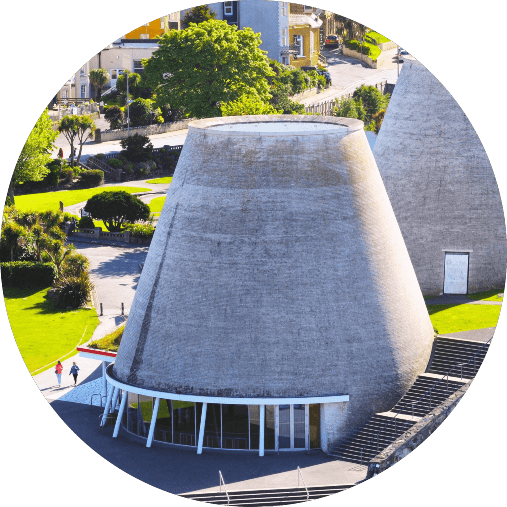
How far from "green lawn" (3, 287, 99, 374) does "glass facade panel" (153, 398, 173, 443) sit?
12.3m

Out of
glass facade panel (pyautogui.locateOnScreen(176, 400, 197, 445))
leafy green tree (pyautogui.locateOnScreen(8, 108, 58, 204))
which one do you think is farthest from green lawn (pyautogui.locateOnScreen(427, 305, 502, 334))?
leafy green tree (pyautogui.locateOnScreen(8, 108, 58, 204))

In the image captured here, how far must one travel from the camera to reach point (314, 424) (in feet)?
128

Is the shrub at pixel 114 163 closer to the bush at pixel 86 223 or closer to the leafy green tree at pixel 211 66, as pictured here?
the leafy green tree at pixel 211 66

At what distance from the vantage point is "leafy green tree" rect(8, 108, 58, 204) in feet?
269

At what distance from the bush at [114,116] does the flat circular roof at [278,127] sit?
2598 inches

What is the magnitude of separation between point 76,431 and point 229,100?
5348 cm

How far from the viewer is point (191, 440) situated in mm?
39781

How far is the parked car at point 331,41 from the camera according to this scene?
4722 inches

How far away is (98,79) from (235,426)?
283 feet

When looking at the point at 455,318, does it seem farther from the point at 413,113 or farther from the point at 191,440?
the point at 191,440

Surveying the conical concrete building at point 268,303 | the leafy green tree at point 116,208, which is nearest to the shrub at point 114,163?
the leafy green tree at point 116,208

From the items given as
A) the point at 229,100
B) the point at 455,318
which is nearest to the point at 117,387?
the point at 455,318

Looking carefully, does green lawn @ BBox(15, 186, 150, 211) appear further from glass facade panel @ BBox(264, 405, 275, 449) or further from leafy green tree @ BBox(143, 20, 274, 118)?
glass facade panel @ BBox(264, 405, 275, 449)

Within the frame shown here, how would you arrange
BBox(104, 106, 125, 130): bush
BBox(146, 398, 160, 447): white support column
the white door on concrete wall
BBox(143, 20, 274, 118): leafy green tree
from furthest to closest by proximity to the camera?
BBox(104, 106, 125, 130): bush, BBox(143, 20, 274, 118): leafy green tree, the white door on concrete wall, BBox(146, 398, 160, 447): white support column
